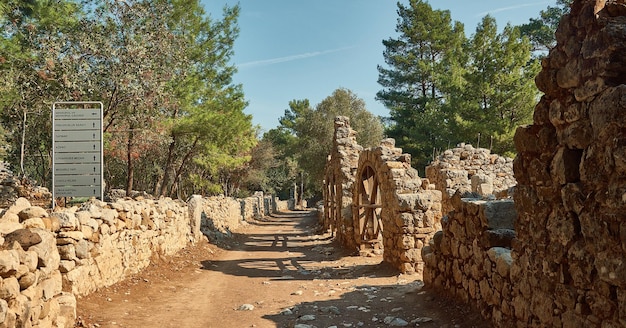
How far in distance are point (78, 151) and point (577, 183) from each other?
350 inches

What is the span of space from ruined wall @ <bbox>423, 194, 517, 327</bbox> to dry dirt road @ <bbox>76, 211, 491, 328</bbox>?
1.02ft

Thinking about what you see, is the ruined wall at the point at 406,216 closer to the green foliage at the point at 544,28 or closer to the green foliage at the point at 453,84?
the green foliage at the point at 453,84

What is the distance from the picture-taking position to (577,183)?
3.36 metres

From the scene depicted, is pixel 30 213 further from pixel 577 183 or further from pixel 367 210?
pixel 367 210

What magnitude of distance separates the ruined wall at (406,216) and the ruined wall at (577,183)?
20.0 ft

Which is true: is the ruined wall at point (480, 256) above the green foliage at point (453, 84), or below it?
below

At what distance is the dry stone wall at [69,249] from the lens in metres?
4.27

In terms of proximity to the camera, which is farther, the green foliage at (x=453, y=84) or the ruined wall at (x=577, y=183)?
the green foliage at (x=453, y=84)

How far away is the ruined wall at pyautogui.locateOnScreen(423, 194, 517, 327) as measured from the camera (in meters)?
4.91

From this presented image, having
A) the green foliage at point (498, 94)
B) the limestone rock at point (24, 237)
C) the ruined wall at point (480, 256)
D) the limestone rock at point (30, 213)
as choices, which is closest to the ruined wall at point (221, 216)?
the limestone rock at point (30, 213)

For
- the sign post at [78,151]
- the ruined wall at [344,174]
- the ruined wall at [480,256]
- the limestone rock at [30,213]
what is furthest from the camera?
the ruined wall at [344,174]

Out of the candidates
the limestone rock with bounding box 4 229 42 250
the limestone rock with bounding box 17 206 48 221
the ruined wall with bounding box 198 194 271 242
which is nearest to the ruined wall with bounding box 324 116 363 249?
the ruined wall with bounding box 198 194 271 242

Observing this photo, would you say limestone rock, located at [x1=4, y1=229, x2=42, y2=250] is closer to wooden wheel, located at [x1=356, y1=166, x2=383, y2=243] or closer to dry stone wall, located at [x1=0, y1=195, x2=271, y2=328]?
dry stone wall, located at [x1=0, y1=195, x2=271, y2=328]

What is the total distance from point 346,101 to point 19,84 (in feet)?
87.6
